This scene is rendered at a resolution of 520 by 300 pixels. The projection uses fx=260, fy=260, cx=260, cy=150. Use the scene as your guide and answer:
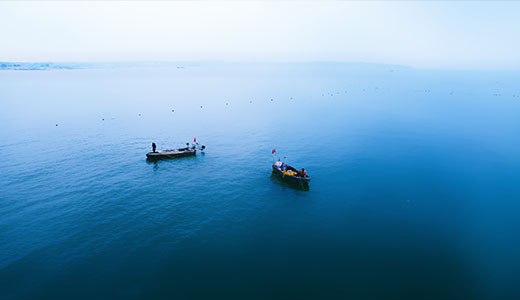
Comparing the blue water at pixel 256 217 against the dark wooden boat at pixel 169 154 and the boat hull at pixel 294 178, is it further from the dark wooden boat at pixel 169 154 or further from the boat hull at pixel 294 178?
the dark wooden boat at pixel 169 154

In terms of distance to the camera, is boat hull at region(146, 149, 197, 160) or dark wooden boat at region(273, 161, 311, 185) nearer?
dark wooden boat at region(273, 161, 311, 185)

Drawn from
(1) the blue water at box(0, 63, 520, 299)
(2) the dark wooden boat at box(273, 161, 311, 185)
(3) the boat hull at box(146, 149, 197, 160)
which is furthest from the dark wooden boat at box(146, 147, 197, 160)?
(2) the dark wooden boat at box(273, 161, 311, 185)

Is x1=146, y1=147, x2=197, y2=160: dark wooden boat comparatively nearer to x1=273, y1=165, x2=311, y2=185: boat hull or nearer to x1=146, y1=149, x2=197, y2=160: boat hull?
x1=146, y1=149, x2=197, y2=160: boat hull

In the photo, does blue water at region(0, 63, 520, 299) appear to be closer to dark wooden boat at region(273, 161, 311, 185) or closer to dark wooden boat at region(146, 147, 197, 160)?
dark wooden boat at region(273, 161, 311, 185)

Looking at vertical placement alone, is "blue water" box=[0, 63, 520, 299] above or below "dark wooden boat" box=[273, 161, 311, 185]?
below

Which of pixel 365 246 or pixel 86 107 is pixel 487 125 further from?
pixel 86 107

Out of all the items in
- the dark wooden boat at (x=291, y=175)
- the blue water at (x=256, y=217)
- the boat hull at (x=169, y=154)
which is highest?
the boat hull at (x=169, y=154)

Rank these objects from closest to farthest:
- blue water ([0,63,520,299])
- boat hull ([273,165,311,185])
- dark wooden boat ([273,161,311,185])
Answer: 1. blue water ([0,63,520,299])
2. boat hull ([273,165,311,185])
3. dark wooden boat ([273,161,311,185])

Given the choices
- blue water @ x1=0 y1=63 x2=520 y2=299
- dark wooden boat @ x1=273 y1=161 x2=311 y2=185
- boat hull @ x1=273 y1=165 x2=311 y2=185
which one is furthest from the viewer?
dark wooden boat @ x1=273 y1=161 x2=311 y2=185

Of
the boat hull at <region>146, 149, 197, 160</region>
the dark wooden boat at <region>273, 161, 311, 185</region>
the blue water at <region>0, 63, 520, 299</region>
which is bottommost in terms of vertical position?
the blue water at <region>0, 63, 520, 299</region>

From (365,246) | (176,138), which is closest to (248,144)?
(176,138)

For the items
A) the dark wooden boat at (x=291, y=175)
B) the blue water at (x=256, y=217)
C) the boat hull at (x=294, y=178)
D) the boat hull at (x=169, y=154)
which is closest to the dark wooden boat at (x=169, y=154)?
the boat hull at (x=169, y=154)
